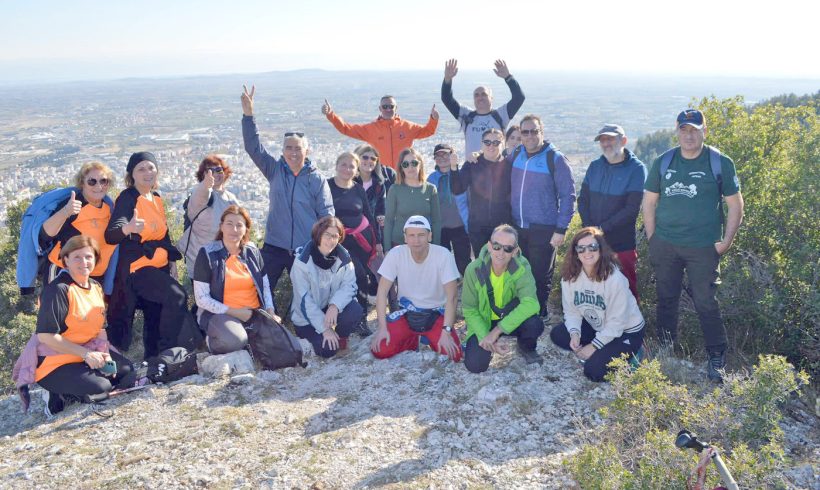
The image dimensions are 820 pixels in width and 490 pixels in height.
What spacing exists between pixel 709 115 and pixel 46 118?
125 metres

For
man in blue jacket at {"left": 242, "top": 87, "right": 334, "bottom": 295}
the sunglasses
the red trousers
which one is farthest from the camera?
man in blue jacket at {"left": 242, "top": 87, "right": 334, "bottom": 295}

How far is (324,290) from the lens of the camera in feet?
22.2

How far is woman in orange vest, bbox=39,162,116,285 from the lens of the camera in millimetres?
5910

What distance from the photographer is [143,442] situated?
4.83 meters

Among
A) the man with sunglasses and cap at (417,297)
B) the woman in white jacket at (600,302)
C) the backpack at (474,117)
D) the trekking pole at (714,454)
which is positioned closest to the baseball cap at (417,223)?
the man with sunglasses and cap at (417,297)

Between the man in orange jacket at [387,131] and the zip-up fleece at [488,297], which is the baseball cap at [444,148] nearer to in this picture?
the man in orange jacket at [387,131]

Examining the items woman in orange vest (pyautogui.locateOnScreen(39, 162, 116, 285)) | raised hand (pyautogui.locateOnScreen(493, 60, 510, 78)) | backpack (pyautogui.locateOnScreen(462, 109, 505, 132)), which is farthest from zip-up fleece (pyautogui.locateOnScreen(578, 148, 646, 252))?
woman in orange vest (pyautogui.locateOnScreen(39, 162, 116, 285))

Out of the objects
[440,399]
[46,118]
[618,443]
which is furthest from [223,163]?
[46,118]

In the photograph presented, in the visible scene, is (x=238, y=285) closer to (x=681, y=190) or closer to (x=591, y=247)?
(x=591, y=247)

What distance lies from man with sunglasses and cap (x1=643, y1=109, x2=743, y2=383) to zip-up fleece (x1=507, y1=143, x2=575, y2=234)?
40.2 inches

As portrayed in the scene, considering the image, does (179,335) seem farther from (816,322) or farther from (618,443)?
(816,322)

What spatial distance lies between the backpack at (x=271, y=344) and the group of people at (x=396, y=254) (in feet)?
0.54

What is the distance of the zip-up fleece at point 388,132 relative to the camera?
30.8 ft

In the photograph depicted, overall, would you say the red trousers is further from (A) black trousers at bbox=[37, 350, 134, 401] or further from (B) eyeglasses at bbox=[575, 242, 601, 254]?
(A) black trousers at bbox=[37, 350, 134, 401]
